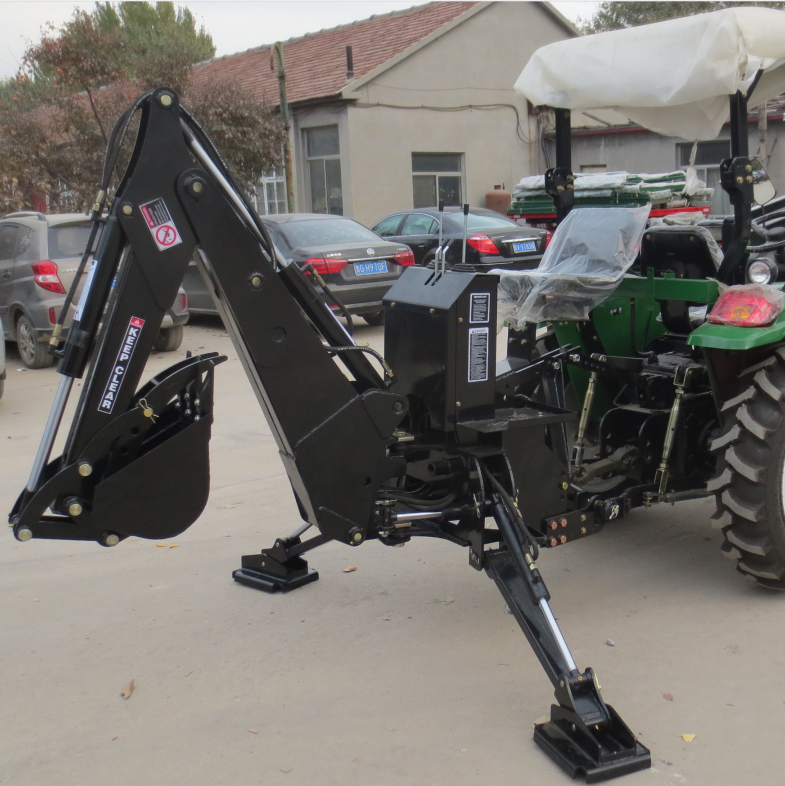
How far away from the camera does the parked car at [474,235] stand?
41.7ft

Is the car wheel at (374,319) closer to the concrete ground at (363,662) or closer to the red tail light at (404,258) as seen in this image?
the red tail light at (404,258)

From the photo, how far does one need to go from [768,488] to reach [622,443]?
31.5 inches

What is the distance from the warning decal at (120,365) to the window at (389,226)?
40.8ft

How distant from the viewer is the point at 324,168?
2125cm

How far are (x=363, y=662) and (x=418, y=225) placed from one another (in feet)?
38.9

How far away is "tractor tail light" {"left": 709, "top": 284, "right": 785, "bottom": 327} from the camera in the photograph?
3838mm

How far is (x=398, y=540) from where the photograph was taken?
3520 millimetres

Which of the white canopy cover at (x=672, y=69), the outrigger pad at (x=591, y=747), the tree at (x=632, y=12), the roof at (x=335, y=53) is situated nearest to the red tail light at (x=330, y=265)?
the white canopy cover at (x=672, y=69)

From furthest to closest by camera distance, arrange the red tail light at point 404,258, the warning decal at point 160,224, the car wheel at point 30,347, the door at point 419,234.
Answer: the door at point 419,234, the red tail light at point 404,258, the car wheel at point 30,347, the warning decal at point 160,224

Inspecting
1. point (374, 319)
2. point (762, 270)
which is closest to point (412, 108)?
point (374, 319)

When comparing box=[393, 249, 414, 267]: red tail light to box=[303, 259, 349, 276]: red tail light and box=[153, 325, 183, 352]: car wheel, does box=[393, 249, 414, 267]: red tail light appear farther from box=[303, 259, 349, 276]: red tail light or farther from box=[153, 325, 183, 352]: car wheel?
box=[153, 325, 183, 352]: car wheel

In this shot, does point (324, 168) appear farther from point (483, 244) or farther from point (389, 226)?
point (483, 244)

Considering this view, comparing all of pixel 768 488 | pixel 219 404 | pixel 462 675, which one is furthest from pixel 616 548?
pixel 219 404

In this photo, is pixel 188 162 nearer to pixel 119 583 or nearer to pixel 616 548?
pixel 119 583
